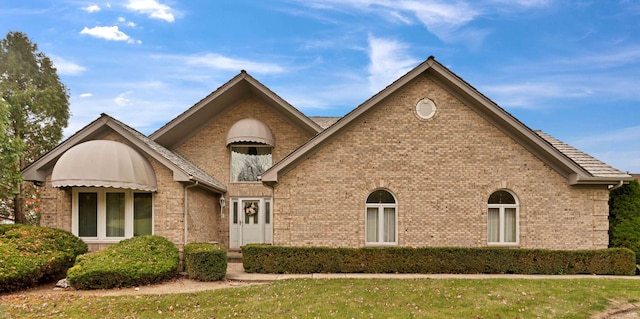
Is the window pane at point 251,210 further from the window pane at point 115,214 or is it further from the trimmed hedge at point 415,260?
the window pane at point 115,214

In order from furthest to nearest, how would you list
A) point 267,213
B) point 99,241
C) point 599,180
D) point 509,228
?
point 267,213, point 509,228, point 99,241, point 599,180

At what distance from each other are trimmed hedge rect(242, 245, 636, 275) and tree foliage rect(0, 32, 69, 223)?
61.8ft

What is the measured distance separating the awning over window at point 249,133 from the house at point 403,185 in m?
3.86

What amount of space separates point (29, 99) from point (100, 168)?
15.2 m

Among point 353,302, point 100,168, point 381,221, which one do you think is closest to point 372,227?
point 381,221

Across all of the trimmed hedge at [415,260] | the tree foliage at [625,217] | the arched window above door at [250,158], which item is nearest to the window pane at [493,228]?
the trimmed hedge at [415,260]

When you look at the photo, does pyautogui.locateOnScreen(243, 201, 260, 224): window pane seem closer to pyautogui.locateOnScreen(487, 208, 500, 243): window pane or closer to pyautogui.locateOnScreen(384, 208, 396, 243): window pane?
pyautogui.locateOnScreen(384, 208, 396, 243): window pane

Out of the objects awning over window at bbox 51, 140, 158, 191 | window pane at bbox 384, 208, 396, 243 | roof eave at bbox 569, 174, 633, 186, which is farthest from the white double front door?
roof eave at bbox 569, 174, 633, 186

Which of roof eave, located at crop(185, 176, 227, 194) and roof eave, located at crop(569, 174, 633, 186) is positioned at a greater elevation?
roof eave, located at crop(569, 174, 633, 186)

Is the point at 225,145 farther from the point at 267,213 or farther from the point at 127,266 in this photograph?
the point at 127,266

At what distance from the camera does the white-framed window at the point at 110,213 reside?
14984 millimetres

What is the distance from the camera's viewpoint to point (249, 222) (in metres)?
19.8

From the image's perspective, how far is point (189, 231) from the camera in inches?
611

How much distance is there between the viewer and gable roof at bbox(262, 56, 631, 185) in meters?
14.7
